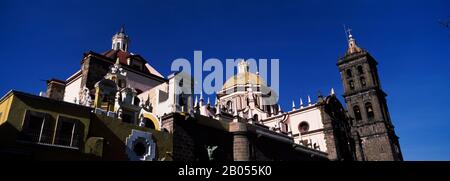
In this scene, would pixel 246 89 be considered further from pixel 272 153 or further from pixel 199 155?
pixel 199 155

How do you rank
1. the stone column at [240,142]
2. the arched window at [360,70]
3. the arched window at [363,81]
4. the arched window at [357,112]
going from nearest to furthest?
1. the stone column at [240,142]
2. the arched window at [357,112]
3. the arched window at [363,81]
4. the arched window at [360,70]

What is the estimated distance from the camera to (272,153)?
88.5ft

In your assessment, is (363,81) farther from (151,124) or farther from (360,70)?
(151,124)

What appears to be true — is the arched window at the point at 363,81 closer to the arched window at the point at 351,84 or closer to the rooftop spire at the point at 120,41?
the arched window at the point at 351,84

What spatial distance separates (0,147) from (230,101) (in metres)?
41.9

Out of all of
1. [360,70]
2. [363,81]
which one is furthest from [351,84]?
[360,70]

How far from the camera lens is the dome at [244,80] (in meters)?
56.6

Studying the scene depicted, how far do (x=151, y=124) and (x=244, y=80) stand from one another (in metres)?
36.5

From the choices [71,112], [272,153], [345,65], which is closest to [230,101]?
[345,65]

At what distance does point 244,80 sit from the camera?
188ft

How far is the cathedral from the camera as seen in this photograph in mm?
15000

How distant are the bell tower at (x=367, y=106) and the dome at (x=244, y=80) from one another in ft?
42.2

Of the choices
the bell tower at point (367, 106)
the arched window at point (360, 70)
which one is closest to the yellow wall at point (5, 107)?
the bell tower at point (367, 106)

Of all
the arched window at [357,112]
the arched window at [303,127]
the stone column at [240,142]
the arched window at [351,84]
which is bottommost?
the stone column at [240,142]
